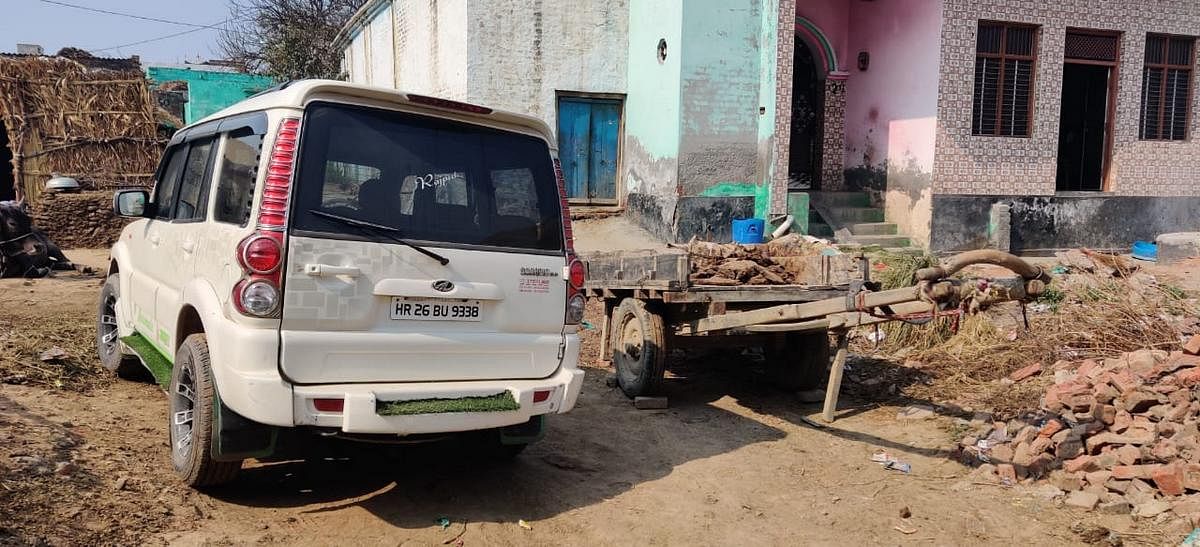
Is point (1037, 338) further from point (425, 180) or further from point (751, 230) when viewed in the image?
point (425, 180)

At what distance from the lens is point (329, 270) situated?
11.4ft

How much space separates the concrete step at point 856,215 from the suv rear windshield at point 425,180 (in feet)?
35.4

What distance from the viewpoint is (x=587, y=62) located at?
593 inches

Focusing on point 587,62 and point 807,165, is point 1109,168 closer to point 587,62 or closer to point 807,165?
point 807,165

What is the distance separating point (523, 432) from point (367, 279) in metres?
1.20

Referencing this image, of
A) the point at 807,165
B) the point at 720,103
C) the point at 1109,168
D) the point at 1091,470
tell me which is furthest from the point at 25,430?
the point at 1109,168

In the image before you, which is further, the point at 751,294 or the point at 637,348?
the point at 637,348

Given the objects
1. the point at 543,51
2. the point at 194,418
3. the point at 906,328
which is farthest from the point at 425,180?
the point at 543,51

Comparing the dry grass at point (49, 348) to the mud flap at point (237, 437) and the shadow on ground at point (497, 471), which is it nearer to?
A: the shadow on ground at point (497, 471)

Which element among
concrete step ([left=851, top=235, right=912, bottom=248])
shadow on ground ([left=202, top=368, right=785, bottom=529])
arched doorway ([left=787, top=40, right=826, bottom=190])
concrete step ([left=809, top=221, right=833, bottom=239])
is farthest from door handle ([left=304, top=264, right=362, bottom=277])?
arched doorway ([left=787, top=40, right=826, bottom=190])

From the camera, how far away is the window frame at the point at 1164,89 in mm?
14409

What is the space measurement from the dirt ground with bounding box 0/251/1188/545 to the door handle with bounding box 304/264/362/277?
0.86 metres

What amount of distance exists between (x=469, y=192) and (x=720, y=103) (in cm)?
1027

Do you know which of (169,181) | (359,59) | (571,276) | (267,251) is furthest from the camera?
(359,59)
